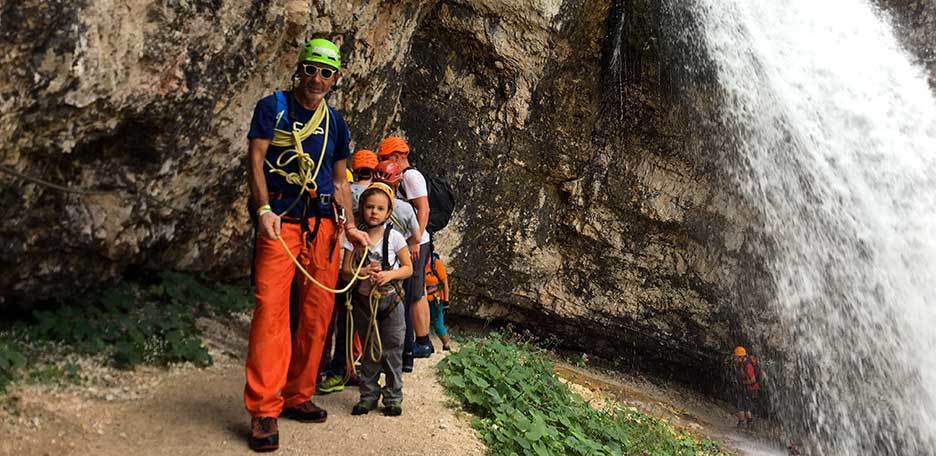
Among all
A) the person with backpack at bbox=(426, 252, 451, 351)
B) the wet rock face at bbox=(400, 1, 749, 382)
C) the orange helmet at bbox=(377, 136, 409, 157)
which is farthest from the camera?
the wet rock face at bbox=(400, 1, 749, 382)

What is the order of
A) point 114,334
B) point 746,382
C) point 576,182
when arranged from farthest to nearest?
point 746,382, point 576,182, point 114,334

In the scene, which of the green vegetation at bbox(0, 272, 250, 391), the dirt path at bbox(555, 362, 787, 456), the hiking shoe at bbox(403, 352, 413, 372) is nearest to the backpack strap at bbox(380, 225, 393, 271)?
the hiking shoe at bbox(403, 352, 413, 372)

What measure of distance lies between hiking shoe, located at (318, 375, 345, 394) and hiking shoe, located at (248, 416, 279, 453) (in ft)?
3.77

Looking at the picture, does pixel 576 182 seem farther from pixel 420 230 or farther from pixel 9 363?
pixel 9 363

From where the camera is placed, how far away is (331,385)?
5.35 metres

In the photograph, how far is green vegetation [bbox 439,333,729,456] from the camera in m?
5.28

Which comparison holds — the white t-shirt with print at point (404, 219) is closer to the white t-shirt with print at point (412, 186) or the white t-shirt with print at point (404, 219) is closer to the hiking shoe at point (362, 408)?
the white t-shirt with print at point (412, 186)

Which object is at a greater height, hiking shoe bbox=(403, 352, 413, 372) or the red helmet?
the red helmet

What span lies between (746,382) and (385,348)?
8147 millimetres

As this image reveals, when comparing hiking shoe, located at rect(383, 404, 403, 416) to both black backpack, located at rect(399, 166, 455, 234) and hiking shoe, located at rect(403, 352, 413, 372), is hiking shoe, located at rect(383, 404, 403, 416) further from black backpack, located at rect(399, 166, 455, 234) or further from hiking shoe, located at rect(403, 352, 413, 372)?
black backpack, located at rect(399, 166, 455, 234)

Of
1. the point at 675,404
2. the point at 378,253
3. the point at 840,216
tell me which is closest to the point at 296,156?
the point at 378,253

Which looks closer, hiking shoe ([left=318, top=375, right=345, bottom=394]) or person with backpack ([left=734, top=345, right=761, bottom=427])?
hiking shoe ([left=318, top=375, right=345, bottom=394])

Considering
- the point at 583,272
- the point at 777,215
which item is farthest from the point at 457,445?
the point at 777,215

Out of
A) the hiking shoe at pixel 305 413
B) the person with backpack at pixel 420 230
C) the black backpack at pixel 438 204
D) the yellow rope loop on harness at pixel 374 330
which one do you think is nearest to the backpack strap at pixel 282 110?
the yellow rope loop on harness at pixel 374 330
